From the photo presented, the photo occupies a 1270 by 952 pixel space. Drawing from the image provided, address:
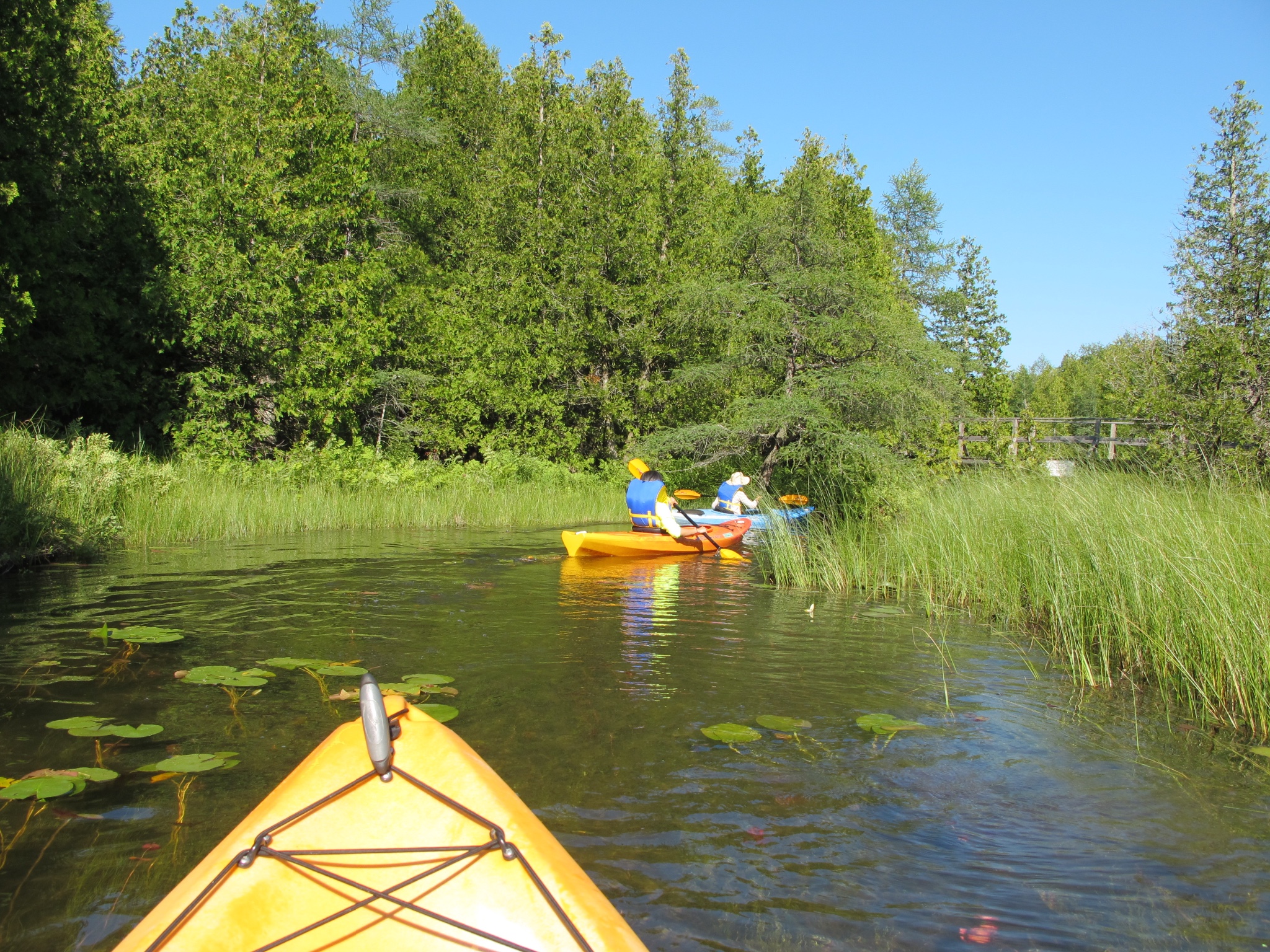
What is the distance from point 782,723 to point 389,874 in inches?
112

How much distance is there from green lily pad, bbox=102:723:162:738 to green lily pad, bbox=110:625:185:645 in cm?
191

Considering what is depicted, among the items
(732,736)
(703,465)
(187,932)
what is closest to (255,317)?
(703,465)

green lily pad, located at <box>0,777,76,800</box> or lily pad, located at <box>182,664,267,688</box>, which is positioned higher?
lily pad, located at <box>182,664,267,688</box>

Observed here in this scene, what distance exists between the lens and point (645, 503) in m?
12.4

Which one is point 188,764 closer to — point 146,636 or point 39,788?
point 39,788

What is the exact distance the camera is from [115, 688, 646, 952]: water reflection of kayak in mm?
2367

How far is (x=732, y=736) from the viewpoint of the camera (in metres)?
4.83

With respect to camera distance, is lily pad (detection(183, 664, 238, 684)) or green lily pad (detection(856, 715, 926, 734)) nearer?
green lily pad (detection(856, 715, 926, 734))

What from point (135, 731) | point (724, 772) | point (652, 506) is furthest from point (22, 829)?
point (652, 506)

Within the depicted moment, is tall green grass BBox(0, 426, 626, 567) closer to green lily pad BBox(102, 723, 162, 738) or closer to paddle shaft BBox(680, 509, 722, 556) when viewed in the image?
paddle shaft BBox(680, 509, 722, 556)

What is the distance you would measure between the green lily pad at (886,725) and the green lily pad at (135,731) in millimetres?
3635

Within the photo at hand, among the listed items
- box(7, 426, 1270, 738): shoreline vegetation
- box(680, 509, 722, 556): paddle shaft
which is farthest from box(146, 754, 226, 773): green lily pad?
box(680, 509, 722, 556): paddle shaft

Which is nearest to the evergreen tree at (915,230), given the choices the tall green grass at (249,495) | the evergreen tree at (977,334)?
the evergreen tree at (977,334)

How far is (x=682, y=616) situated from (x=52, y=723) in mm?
4912
